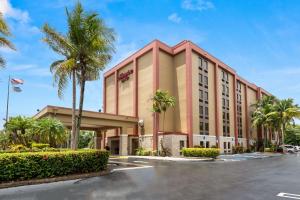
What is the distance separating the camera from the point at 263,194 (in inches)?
427

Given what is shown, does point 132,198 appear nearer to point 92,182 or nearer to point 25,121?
point 92,182

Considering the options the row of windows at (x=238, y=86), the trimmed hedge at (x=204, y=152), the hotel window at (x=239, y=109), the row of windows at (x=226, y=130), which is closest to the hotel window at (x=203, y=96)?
the row of windows at (x=226, y=130)

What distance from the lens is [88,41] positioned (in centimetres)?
1812

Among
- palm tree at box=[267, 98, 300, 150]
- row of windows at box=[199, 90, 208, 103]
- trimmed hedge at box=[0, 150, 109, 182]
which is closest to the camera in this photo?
trimmed hedge at box=[0, 150, 109, 182]

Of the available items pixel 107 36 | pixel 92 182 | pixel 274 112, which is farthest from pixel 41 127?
pixel 274 112

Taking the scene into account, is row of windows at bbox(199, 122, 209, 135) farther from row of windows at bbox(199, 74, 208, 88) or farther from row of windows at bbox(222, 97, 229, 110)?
row of windows at bbox(222, 97, 229, 110)

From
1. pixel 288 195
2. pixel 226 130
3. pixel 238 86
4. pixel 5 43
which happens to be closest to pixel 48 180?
pixel 5 43

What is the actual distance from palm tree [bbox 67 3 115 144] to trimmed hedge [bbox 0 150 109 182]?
124 inches

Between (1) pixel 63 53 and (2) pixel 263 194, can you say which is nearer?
(2) pixel 263 194

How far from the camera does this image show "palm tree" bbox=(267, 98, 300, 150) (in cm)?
5914

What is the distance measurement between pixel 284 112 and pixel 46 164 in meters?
58.5

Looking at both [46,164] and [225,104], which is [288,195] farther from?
[225,104]

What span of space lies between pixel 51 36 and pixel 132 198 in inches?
532

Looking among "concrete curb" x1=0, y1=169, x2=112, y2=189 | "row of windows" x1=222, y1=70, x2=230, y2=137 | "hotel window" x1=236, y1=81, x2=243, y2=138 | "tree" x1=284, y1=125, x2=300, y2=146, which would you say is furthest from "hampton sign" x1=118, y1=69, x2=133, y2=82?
"tree" x1=284, y1=125, x2=300, y2=146
